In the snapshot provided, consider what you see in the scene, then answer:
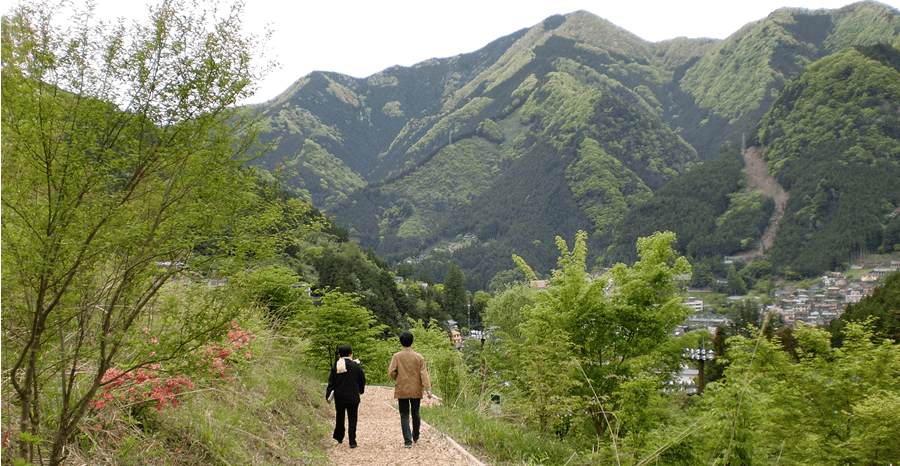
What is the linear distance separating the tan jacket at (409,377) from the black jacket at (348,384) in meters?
0.43

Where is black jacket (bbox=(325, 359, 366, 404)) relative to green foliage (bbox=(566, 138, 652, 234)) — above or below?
below

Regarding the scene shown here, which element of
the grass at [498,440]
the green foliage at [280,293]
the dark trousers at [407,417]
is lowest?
the grass at [498,440]

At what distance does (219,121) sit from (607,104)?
206 m

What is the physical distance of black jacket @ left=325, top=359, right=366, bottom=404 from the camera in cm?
600

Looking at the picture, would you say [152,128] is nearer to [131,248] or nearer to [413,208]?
[131,248]

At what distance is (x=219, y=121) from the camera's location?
11.0 feet

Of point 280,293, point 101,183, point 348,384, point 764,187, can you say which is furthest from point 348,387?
point 764,187

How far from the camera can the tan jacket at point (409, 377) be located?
5973mm

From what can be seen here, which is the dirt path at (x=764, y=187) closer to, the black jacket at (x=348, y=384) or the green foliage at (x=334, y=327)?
the green foliage at (x=334, y=327)

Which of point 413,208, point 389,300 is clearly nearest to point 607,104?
point 413,208

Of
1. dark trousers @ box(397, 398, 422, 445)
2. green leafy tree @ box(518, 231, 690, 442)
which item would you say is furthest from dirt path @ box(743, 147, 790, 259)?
dark trousers @ box(397, 398, 422, 445)

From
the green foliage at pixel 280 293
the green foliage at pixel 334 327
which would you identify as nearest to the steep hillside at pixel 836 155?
the green foliage at pixel 334 327

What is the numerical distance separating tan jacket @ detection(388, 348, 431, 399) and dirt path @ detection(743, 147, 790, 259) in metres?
134

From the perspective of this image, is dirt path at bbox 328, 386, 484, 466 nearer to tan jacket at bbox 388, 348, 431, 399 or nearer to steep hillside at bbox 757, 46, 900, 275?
tan jacket at bbox 388, 348, 431, 399
